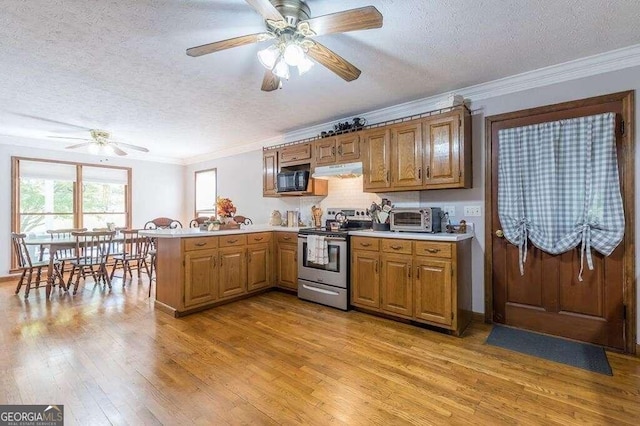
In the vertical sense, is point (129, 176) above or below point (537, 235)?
above

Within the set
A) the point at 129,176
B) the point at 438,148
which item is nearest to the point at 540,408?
the point at 438,148

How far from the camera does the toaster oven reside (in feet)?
10.2

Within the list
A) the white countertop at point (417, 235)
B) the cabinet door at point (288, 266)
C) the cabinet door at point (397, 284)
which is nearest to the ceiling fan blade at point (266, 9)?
the white countertop at point (417, 235)

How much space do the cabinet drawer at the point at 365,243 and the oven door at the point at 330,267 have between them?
11 cm

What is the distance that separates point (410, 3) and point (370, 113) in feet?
6.97

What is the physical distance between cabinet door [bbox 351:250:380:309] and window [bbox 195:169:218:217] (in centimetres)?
415

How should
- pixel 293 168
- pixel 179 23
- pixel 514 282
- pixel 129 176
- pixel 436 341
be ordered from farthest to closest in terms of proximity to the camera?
pixel 129 176 → pixel 293 168 → pixel 514 282 → pixel 436 341 → pixel 179 23

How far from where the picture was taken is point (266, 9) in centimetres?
156

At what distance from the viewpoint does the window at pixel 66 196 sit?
17.0ft

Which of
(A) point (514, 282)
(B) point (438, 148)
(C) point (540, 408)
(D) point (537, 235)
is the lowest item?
(C) point (540, 408)

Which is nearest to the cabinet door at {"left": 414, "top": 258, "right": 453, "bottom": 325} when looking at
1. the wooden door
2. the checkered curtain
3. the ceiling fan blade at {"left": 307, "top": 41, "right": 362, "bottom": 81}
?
the wooden door

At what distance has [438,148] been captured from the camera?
122 inches

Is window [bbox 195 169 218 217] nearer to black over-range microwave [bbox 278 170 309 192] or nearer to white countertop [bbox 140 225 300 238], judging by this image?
black over-range microwave [bbox 278 170 309 192]

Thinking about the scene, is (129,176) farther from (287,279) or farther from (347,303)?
(347,303)
